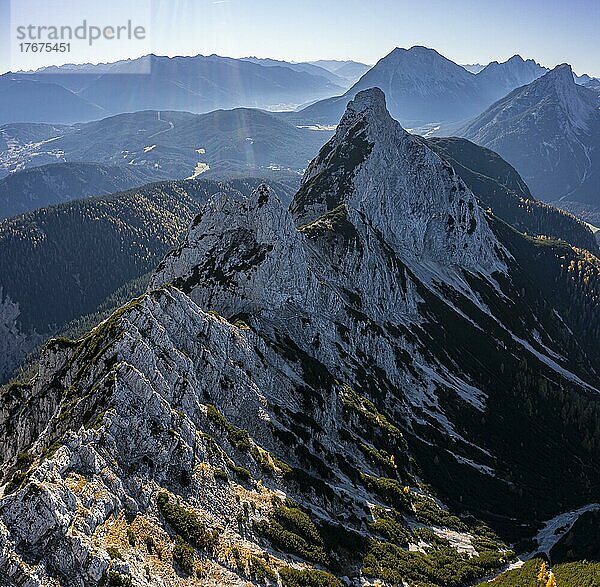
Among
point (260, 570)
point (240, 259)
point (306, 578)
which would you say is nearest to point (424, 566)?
point (306, 578)

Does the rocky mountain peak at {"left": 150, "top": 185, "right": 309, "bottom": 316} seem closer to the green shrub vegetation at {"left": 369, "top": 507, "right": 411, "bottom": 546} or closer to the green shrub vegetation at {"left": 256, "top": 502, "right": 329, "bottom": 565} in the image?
the green shrub vegetation at {"left": 369, "top": 507, "right": 411, "bottom": 546}

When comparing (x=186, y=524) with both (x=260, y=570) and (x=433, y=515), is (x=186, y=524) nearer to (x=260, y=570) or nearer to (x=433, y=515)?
(x=260, y=570)

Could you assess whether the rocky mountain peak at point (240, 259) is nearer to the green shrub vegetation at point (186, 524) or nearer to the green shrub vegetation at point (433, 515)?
the green shrub vegetation at point (433, 515)

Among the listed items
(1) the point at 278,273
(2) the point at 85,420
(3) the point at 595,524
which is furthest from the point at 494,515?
(2) the point at 85,420

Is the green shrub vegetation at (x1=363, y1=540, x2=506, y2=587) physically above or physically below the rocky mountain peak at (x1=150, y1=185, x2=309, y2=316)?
below

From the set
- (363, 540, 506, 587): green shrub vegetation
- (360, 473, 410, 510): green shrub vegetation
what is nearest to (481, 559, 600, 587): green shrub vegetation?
(363, 540, 506, 587): green shrub vegetation

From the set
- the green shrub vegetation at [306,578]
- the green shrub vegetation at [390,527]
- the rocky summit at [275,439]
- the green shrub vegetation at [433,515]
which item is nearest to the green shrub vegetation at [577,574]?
the rocky summit at [275,439]
